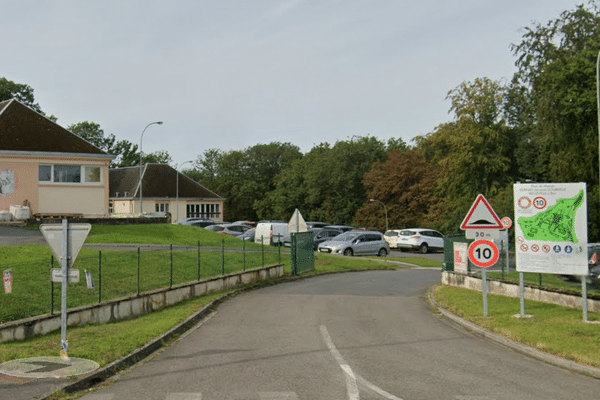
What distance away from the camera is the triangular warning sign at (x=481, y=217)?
52.9ft

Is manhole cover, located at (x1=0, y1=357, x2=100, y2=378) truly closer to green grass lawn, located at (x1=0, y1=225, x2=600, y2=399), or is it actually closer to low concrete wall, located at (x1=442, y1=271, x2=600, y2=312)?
green grass lawn, located at (x1=0, y1=225, x2=600, y2=399)

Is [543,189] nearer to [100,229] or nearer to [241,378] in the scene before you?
[241,378]

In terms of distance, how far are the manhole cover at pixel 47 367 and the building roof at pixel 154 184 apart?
244 feet

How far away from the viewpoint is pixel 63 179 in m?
43.1

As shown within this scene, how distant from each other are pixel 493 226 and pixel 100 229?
94.6 ft

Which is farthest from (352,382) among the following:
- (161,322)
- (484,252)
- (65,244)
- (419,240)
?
(419,240)

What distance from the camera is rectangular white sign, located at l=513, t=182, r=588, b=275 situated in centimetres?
1559

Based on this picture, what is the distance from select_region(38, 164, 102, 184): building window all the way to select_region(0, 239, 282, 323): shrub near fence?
16.5 meters

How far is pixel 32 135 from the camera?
141 feet

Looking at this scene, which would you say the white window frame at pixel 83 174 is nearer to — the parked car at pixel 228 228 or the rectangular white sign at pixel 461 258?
the parked car at pixel 228 228

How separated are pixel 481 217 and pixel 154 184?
72.5 metres

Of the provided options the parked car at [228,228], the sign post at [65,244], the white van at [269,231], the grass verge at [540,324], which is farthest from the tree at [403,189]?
the sign post at [65,244]

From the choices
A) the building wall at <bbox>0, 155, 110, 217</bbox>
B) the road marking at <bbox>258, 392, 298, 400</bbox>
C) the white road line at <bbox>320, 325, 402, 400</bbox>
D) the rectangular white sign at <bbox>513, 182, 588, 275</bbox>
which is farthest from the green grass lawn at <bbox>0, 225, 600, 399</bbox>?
the building wall at <bbox>0, 155, 110, 217</bbox>

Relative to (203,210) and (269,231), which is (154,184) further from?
(269,231)
